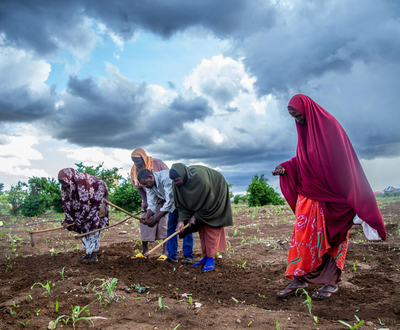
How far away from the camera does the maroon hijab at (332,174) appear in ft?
10.8

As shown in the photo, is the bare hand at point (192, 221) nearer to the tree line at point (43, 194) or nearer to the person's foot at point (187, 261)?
the person's foot at point (187, 261)

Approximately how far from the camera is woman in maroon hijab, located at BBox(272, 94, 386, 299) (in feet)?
11.1

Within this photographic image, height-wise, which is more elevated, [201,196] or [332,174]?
[332,174]

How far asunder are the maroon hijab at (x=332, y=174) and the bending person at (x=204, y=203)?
1.51m

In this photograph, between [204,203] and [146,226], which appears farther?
[146,226]

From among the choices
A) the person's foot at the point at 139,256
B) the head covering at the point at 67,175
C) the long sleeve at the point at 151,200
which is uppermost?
the head covering at the point at 67,175

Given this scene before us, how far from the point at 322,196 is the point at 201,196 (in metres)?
1.77

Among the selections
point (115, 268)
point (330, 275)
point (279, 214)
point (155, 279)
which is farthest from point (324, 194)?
point (279, 214)

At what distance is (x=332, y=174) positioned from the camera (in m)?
3.41

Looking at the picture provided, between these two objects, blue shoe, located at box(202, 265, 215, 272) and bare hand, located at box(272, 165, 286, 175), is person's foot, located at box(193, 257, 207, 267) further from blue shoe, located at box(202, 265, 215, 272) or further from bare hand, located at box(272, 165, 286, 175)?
bare hand, located at box(272, 165, 286, 175)

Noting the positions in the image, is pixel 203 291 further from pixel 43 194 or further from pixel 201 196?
pixel 43 194

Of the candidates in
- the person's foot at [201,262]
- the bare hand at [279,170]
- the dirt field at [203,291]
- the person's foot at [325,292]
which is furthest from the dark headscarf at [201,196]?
the person's foot at [325,292]

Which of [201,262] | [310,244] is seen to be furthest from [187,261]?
[310,244]

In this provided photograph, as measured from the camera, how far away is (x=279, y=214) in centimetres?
1024
